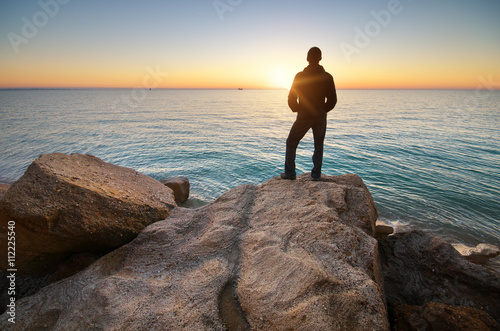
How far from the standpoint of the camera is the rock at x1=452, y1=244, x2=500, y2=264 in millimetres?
7765

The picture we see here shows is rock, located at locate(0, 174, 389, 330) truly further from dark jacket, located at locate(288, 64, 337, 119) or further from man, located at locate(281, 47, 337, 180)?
dark jacket, located at locate(288, 64, 337, 119)

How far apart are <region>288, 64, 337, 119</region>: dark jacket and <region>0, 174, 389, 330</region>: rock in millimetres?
2094

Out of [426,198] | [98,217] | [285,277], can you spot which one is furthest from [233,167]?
[285,277]

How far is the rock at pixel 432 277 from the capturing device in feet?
12.9

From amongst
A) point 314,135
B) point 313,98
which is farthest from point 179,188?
point 313,98

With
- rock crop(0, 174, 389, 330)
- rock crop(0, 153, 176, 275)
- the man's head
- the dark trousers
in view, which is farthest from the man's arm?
rock crop(0, 153, 176, 275)

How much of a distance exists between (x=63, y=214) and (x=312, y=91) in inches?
225

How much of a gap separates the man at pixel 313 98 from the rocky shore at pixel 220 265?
4.25ft

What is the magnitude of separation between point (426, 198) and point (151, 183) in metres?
13.2

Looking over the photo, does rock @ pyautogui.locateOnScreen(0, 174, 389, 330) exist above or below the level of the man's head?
below

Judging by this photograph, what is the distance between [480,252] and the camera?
815 centimetres

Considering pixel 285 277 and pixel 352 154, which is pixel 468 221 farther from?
pixel 285 277

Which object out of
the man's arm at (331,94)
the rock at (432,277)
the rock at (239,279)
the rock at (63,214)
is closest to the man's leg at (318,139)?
the man's arm at (331,94)

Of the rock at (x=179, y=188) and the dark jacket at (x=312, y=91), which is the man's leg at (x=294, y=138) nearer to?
the dark jacket at (x=312, y=91)
